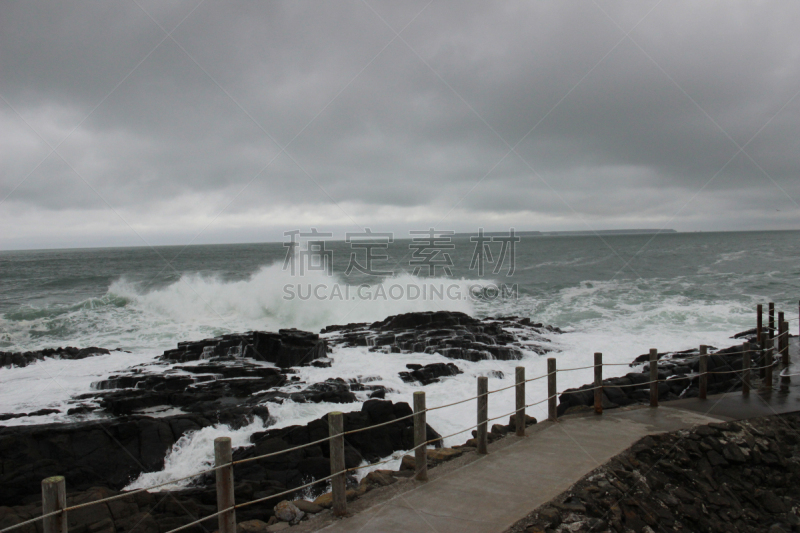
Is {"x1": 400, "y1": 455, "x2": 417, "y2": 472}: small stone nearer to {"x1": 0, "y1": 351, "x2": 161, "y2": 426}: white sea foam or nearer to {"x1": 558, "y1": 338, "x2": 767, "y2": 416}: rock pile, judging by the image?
{"x1": 558, "y1": 338, "x2": 767, "y2": 416}: rock pile

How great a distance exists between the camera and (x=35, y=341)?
76.2ft

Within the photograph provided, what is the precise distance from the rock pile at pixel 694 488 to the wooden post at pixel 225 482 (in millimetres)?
2435

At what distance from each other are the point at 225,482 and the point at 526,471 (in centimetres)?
329

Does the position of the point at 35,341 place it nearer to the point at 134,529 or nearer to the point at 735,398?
the point at 134,529

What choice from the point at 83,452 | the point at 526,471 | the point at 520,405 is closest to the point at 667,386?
the point at 520,405

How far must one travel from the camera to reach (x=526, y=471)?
5426 mm

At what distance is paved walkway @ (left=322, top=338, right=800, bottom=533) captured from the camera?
4.36 meters

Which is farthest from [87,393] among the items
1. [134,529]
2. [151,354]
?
[134,529]

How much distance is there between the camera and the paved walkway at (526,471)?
4355 mm

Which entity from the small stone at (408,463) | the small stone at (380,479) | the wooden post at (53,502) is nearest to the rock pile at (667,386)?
the small stone at (408,463)

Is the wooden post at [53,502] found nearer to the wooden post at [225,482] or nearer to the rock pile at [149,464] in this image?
the wooden post at [225,482]

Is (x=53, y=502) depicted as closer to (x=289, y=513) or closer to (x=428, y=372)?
(x=289, y=513)

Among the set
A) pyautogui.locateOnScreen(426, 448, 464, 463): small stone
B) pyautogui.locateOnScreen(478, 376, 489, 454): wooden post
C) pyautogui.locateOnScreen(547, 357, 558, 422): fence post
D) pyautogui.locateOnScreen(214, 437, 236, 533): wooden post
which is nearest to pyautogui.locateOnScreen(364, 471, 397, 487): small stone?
pyautogui.locateOnScreen(426, 448, 464, 463): small stone

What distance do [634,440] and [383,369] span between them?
9214 millimetres
